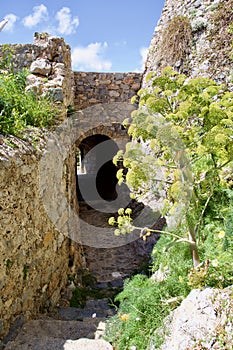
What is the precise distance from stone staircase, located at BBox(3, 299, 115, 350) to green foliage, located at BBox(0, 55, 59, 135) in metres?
1.73

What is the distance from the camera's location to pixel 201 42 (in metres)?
6.53

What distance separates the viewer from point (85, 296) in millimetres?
4246

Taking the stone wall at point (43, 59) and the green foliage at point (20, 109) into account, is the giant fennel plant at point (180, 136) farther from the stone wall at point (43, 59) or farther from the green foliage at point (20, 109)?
the stone wall at point (43, 59)

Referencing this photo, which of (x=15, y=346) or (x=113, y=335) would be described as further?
(x=113, y=335)

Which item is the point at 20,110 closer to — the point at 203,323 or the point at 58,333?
the point at 58,333

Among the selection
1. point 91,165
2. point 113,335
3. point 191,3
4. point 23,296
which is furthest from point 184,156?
point 91,165

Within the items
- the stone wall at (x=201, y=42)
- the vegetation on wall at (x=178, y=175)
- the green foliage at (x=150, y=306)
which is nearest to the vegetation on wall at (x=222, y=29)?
the stone wall at (x=201, y=42)

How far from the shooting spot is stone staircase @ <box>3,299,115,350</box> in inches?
92.0

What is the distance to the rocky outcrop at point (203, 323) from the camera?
1.72 metres

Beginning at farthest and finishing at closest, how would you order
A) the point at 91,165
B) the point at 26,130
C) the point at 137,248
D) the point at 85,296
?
the point at 91,165 → the point at 137,248 → the point at 85,296 → the point at 26,130

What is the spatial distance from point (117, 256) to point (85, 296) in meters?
2.02

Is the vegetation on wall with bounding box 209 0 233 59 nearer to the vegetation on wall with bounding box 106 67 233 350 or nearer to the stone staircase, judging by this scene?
the vegetation on wall with bounding box 106 67 233 350

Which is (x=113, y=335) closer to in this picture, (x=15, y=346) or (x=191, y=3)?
(x=15, y=346)

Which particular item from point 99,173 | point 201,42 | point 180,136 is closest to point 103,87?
point 201,42
